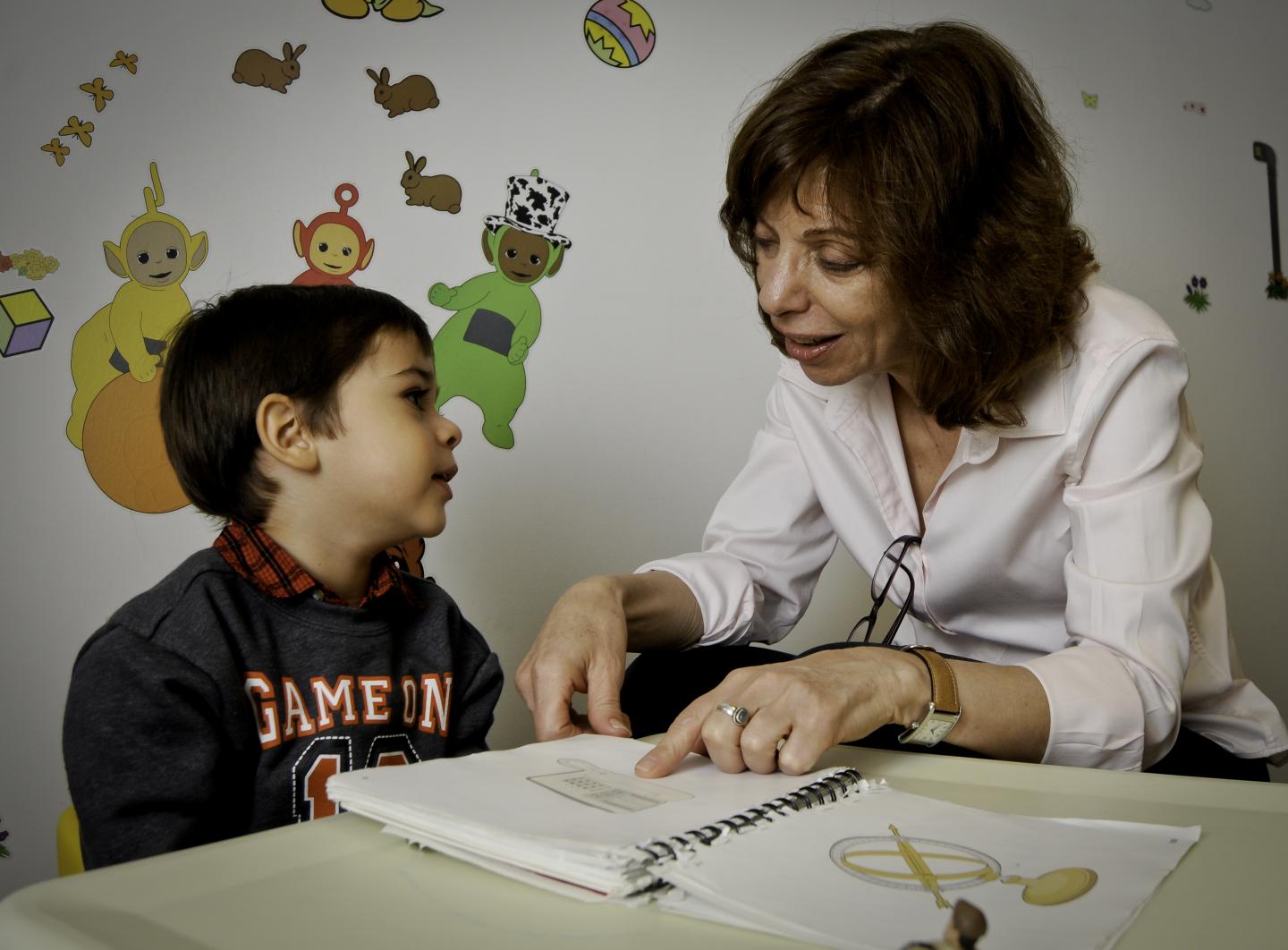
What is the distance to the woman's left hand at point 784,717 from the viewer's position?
0.70m

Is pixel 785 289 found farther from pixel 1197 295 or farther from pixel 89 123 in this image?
pixel 1197 295

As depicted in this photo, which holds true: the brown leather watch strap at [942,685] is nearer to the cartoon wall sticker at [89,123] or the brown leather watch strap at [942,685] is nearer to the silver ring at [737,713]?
the silver ring at [737,713]

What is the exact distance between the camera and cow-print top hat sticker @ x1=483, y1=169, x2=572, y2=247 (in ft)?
5.91

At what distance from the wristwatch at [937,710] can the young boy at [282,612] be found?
529 millimetres

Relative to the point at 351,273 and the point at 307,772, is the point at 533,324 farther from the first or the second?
the point at 307,772

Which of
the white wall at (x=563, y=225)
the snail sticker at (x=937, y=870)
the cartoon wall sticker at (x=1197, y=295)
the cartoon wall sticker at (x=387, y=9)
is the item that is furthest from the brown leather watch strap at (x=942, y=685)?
the cartoon wall sticker at (x=1197, y=295)

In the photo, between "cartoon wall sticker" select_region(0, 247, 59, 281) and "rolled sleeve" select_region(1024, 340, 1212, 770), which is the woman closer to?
"rolled sleeve" select_region(1024, 340, 1212, 770)

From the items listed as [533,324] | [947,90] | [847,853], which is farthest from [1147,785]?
[533,324]

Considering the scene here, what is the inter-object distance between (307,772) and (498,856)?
0.53 meters

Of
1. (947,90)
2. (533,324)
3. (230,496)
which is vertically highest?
(947,90)

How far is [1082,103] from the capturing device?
7.25 ft

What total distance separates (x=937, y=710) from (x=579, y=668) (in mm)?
334

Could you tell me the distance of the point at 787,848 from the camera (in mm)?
543

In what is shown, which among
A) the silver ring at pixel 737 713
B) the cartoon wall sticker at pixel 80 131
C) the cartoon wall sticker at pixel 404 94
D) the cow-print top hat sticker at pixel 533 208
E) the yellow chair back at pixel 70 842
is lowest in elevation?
the yellow chair back at pixel 70 842
